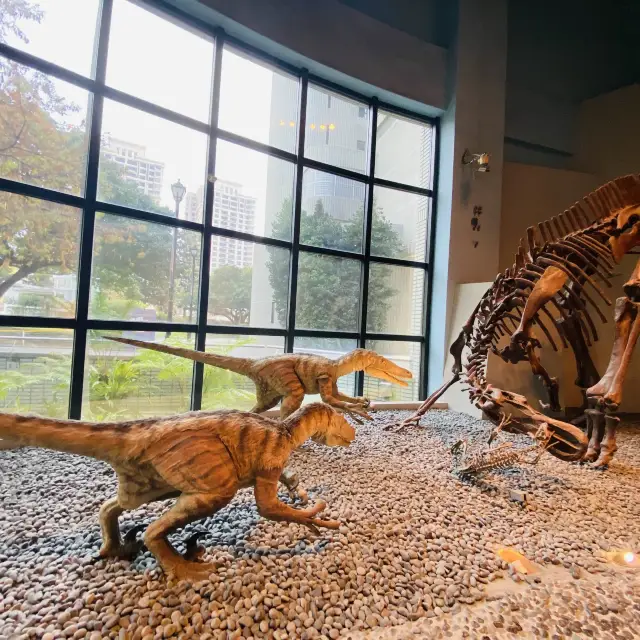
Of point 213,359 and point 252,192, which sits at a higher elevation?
point 252,192

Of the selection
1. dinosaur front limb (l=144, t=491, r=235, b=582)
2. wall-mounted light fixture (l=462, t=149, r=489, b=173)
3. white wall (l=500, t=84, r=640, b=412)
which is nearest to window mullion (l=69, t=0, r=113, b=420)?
dinosaur front limb (l=144, t=491, r=235, b=582)

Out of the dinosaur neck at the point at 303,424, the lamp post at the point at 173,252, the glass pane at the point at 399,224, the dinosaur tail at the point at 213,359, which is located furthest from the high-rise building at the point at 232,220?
the dinosaur neck at the point at 303,424

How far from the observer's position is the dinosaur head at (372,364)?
335 cm

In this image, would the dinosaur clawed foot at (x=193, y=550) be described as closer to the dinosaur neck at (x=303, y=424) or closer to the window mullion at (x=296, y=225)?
the dinosaur neck at (x=303, y=424)

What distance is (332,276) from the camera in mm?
5617

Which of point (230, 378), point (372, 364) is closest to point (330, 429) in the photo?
point (372, 364)

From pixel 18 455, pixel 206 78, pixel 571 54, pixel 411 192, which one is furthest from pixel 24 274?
pixel 571 54

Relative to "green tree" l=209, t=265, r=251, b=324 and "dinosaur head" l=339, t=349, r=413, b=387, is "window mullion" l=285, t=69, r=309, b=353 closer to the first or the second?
"green tree" l=209, t=265, r=251, b=324

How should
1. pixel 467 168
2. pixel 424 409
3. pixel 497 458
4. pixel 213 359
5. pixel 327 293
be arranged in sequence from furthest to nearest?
pixel 467 168, pixel 327 293, pixel 424 409, pixel 213 359, pixel 497 458

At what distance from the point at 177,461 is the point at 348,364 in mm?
2040

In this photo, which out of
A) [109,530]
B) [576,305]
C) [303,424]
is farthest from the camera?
[576,305]

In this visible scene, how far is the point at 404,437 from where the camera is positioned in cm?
387

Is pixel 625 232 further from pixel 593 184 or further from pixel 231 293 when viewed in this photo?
pixel 593 184

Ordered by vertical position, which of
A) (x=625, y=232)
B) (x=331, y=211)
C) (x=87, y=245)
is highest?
(x=331, y=211)
